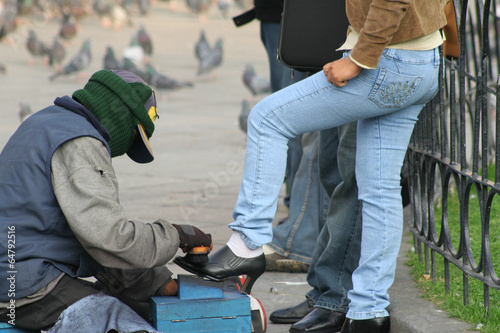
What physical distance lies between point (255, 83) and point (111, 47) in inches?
235

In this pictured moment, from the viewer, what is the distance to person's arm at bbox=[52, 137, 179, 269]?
2338 millimetres

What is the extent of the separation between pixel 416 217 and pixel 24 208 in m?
1.77

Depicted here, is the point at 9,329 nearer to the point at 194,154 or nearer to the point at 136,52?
the point at 194,154

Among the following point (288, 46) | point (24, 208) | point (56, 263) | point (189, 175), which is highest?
point (288, 46)

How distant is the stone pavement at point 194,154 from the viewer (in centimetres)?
330

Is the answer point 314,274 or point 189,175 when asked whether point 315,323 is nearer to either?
point 314,274

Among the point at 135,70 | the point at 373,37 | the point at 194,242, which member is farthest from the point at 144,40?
the point at 373,37

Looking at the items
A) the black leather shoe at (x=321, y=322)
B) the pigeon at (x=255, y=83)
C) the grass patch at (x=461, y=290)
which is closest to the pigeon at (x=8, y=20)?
the pigeon at (x=255, y=83)

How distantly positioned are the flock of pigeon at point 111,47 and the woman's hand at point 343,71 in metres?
4.72

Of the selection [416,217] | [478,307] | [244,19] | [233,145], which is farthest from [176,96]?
[478,307]

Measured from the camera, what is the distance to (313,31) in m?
2.73

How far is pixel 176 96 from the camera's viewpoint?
1072 centimetres

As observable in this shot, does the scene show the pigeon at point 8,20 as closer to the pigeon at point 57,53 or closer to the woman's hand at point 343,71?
the pigeon at point 57,53

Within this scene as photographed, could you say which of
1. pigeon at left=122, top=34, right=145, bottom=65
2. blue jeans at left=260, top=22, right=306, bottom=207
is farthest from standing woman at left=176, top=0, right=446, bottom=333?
pigeon at left=122, top=34, right=145, bottom=65
